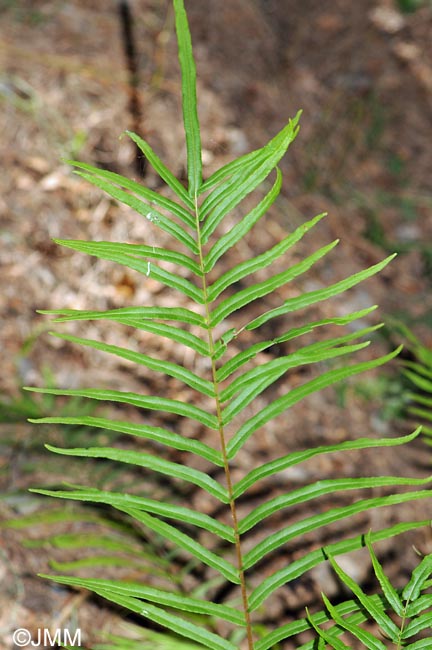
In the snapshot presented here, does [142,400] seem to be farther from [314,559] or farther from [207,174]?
[207,174]

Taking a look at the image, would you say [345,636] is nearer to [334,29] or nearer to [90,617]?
[90,617]

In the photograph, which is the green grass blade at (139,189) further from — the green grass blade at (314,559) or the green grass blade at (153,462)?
the green grass blade at (314,559)

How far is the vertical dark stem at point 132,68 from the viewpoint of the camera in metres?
3.03

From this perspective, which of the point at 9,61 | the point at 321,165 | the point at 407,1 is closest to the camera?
the point at 9,61

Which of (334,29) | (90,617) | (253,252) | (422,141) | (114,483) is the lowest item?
(90,617)

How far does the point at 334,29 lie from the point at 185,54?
4120 mm

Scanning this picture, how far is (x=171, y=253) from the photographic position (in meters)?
1.09

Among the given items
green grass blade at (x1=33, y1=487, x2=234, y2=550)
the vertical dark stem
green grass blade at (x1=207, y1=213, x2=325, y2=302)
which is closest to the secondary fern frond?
green grass blade at (x1=33, y1=487, x2=234, y2=550)

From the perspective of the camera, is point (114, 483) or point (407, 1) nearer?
point (114, 483)

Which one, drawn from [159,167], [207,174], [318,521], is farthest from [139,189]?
[207,174]

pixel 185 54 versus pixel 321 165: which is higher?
pixel 321 165

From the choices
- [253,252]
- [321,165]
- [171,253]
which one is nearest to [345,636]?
[171,253]

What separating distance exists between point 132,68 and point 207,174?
696 millimetres

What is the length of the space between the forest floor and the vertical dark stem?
0.03 metres
